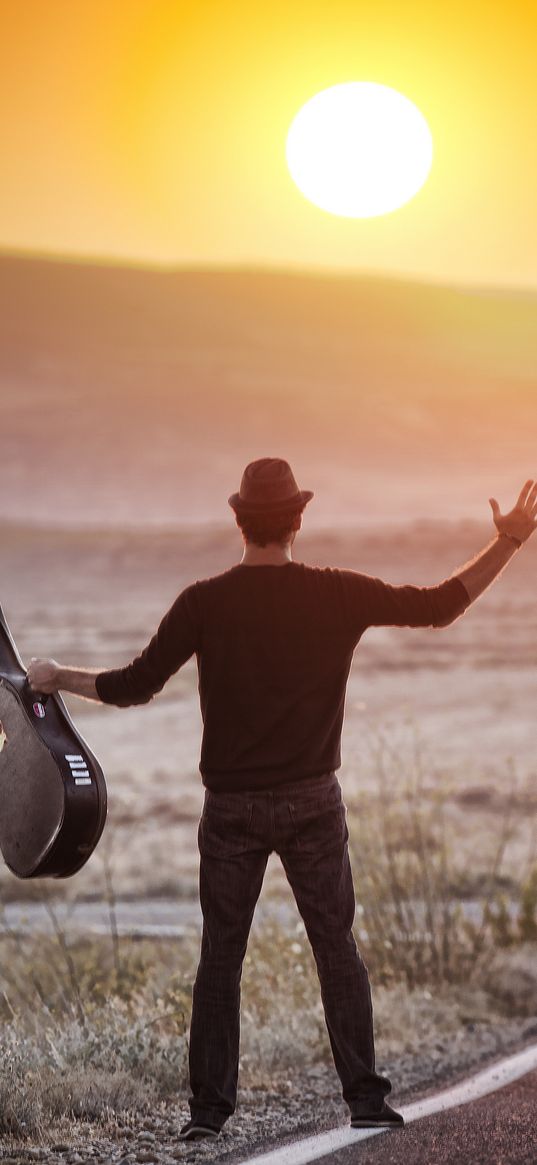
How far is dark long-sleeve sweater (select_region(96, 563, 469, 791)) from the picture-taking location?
15.3 ft

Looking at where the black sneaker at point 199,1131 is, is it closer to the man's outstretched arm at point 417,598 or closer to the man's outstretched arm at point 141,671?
the man's outstretched arm at point 141,671

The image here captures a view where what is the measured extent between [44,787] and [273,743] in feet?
2.37

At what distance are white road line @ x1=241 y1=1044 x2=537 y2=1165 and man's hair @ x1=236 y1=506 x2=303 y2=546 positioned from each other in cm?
183

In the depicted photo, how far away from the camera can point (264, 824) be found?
4.68 m

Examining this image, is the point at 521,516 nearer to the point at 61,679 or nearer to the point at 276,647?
the point at 276,647

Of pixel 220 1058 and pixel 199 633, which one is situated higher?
pixel 199 633

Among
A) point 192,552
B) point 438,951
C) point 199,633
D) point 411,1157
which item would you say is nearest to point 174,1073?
point 411,1157

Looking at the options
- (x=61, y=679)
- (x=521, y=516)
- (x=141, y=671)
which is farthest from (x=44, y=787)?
(x=521, y=516)

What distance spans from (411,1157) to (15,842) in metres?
1.53

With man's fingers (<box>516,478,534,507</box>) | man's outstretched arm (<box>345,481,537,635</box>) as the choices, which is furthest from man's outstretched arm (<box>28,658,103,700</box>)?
man's fingers (<box>516,478,534,507</box>)

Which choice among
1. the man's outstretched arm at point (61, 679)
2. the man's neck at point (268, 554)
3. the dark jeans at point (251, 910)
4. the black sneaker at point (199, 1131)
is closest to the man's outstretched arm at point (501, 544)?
the man's neck at point (268, 554)

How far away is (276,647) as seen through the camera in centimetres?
468

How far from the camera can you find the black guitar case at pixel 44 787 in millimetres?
4695

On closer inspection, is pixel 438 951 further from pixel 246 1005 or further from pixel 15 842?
pixel 15 842
